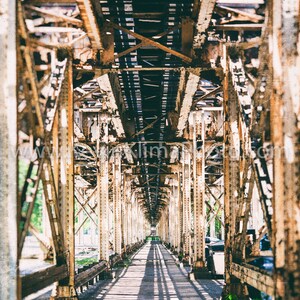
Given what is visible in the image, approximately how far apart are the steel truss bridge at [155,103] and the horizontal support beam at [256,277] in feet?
0.12

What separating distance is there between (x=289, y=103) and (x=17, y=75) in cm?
290

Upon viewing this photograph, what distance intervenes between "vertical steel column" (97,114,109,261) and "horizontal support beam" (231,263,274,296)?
1145 centimetres

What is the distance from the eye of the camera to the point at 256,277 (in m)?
7.55

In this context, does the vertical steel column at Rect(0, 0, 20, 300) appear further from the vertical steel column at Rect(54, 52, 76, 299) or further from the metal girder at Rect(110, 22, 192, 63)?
the metal girder at Rect(110, 22, 192, 63)

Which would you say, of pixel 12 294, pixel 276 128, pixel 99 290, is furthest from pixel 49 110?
pixel 99 290

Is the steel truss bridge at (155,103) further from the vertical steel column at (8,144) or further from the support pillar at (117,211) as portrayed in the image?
the support pillar at (117,211)

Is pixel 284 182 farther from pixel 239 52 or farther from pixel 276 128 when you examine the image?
pixel 239 52

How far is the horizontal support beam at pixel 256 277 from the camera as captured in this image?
21.7 feet

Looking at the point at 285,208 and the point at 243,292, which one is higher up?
the point at 285,208

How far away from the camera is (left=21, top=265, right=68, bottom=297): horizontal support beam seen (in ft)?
22.8

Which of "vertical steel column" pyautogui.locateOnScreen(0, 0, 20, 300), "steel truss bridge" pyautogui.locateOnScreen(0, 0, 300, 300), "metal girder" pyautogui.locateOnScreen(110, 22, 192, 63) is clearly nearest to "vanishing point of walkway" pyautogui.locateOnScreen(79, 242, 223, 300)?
"steel truss bridge" pyautogui.locateOnScreen(0, 0, 300, 300)

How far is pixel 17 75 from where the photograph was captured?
6.65 meters

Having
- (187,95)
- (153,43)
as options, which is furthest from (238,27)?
(187,95)

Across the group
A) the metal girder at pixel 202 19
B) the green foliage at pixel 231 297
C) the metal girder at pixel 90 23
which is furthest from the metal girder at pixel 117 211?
the green foliage at pixel 231 297
